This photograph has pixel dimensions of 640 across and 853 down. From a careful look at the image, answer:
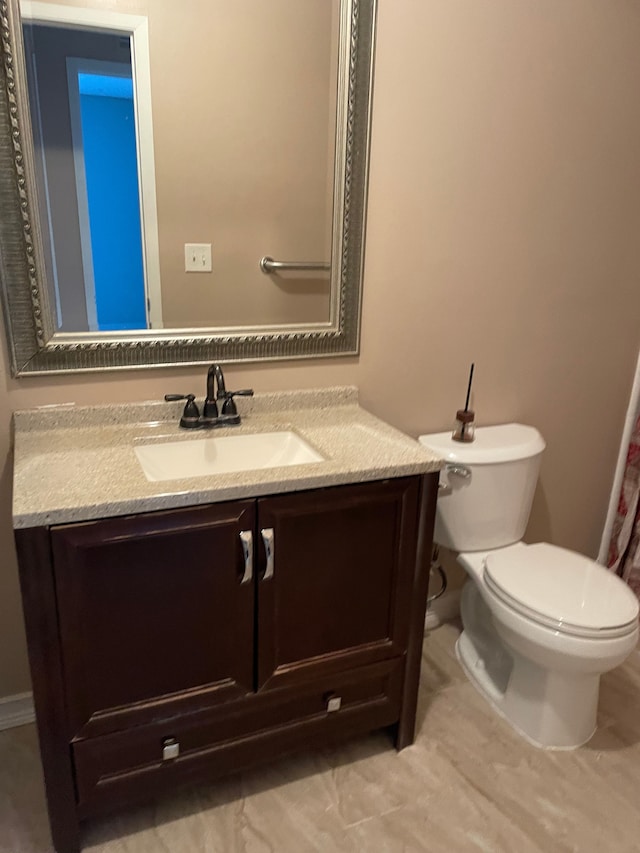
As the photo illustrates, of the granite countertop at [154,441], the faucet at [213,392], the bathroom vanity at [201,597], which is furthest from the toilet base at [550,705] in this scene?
the faucet at [213,392]

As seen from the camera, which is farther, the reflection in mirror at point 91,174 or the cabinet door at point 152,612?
the reflection in mirror at point 91,174

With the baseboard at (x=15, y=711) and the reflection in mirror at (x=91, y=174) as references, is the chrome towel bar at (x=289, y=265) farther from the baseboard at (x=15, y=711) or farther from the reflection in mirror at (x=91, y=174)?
the baseboard at (x=15, y=711)

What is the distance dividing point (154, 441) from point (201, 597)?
42cm

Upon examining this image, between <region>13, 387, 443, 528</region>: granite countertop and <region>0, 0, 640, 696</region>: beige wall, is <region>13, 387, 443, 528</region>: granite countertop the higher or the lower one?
the lower one

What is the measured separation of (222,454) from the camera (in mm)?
1604

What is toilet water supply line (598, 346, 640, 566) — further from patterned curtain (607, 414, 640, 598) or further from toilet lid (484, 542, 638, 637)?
toilet lid (484, 542, 638, 637)

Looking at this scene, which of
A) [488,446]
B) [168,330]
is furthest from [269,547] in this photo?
[488,446]

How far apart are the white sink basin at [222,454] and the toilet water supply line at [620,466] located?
4.68ft

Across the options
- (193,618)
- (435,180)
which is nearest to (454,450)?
(435,180)

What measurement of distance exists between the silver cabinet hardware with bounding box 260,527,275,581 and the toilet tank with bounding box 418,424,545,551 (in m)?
0.67

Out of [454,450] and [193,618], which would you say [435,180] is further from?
[193,618]

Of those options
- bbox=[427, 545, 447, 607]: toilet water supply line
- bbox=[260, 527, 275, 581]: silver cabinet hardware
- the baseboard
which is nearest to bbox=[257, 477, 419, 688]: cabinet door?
bbox=[260, 527, 275, 581]: silver cabinet hardware

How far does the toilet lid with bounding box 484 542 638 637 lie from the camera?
5.23ft

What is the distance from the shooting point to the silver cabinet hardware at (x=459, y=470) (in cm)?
183
